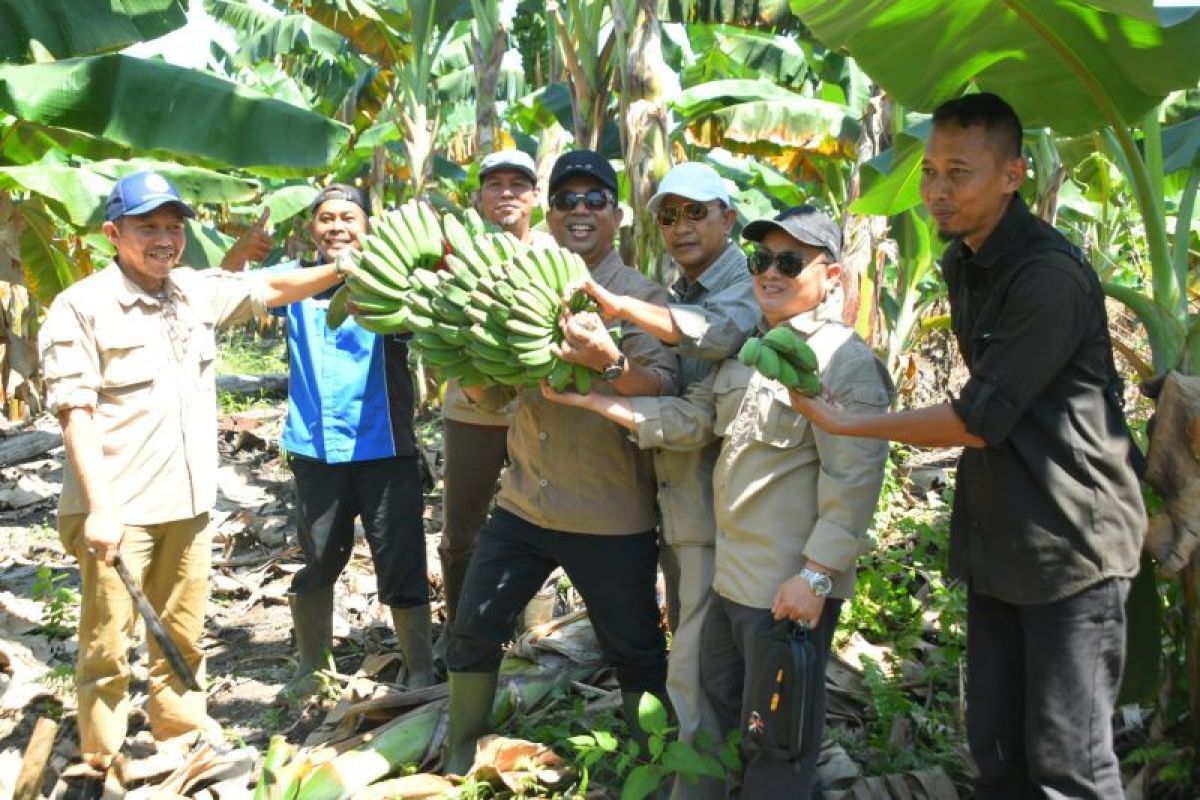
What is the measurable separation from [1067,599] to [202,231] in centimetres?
646

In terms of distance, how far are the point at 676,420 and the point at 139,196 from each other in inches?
74.7

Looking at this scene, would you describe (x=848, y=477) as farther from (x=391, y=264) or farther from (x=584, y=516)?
(x=391, y=264)

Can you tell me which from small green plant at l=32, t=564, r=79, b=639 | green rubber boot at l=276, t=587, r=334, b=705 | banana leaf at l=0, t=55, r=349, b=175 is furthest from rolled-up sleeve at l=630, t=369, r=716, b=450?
small green plant at l=32, t=564, r=79, b=639

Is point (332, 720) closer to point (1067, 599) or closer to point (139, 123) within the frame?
point (1067, 599)

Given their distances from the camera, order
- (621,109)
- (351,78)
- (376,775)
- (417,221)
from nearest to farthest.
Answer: (417,221), (376,775), (621,109), (351,78)

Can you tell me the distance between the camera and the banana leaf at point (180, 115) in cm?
520

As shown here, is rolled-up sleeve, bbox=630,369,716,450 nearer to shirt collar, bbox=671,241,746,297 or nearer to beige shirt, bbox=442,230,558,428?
shirt collar, bbox=671,241,746,297

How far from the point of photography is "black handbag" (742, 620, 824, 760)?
2566mm

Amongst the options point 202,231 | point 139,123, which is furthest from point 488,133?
point 139,123

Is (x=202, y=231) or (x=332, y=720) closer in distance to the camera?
(x=332, y=720)

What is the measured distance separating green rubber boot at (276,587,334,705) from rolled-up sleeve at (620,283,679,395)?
1.99 meters

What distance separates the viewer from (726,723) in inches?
115

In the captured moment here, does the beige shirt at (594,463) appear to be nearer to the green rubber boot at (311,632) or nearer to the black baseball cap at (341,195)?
the black baseball cap at (341,195)

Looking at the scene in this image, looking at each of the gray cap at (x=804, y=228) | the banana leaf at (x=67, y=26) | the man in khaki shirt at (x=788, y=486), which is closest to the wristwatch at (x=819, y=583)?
the man in khaki shirt at (x=788, y=486)
